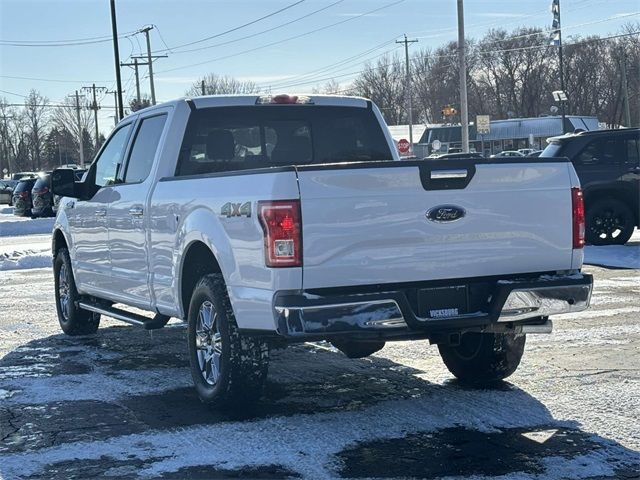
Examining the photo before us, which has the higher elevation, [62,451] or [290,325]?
[290,325]

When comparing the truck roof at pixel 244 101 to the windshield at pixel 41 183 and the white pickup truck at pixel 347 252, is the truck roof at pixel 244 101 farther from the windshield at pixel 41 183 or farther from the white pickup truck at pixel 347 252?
the windshield at pixel 41 183

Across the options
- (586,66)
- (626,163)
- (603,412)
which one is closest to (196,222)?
(603,412)

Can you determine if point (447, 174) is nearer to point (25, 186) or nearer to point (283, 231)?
point (283, 231)

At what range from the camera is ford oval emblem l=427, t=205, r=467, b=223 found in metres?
5.39

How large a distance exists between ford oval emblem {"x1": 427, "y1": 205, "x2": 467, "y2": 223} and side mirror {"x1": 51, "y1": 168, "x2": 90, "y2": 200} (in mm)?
4137

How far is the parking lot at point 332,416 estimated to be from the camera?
484 centimetres

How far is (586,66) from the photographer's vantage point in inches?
3784

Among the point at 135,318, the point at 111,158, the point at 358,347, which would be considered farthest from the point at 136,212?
the point at 358,347

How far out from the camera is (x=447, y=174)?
17.7 feet

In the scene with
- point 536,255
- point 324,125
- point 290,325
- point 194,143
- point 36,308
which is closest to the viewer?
point 290,325

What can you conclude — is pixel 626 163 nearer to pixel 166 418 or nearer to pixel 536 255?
pixel 536 255

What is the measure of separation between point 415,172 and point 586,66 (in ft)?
316

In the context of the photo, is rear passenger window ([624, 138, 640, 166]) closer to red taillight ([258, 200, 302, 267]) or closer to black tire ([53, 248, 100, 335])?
black tire ([53, 248, 100, 335])

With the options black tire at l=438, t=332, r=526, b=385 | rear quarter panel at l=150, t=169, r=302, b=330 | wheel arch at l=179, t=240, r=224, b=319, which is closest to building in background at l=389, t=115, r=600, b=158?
black tire at l=438, t=332, r=526, b=385
